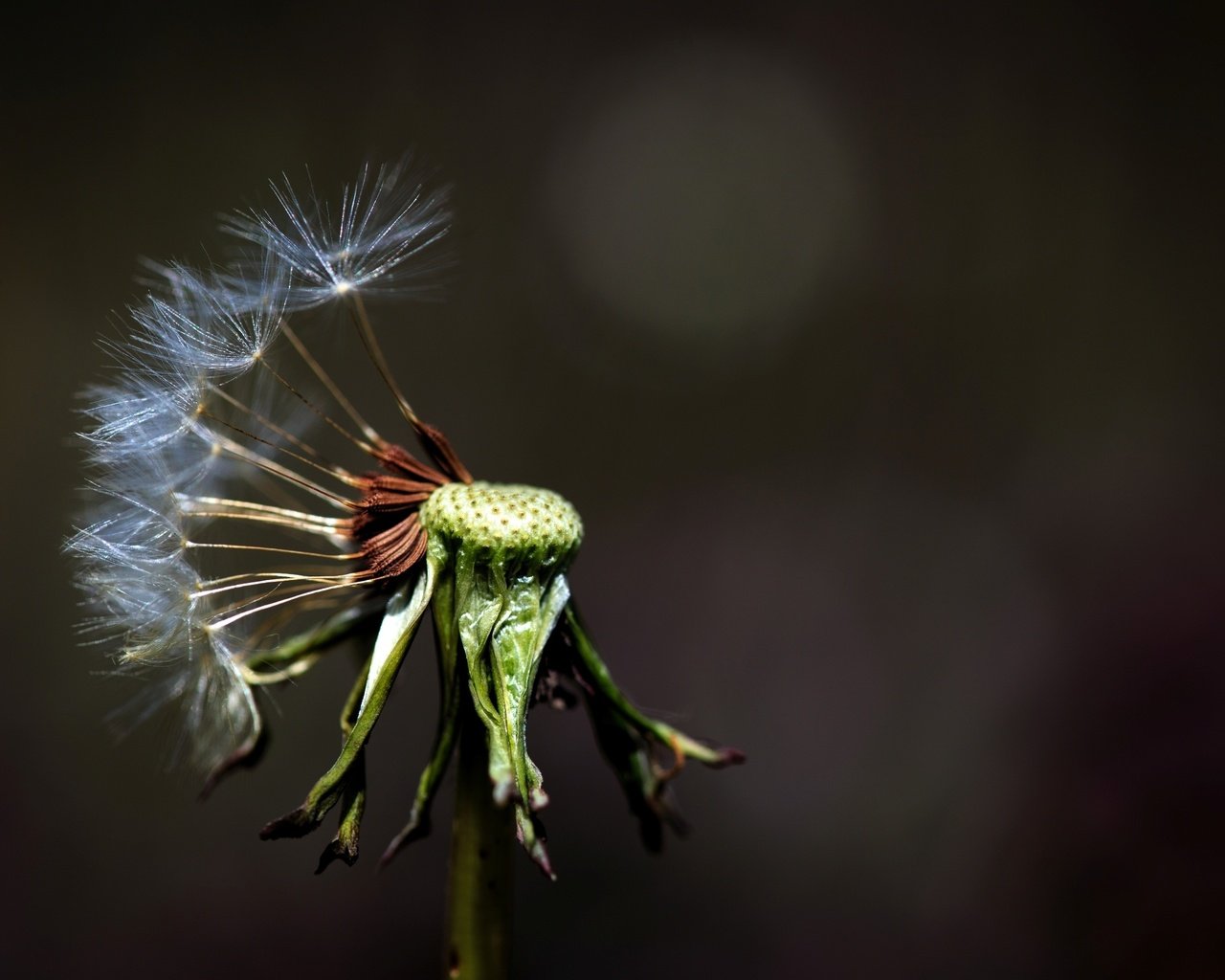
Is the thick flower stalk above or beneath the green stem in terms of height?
above

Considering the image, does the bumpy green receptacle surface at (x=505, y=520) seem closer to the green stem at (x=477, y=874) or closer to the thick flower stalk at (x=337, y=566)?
the thick flower stalk at (x=337, y=566)

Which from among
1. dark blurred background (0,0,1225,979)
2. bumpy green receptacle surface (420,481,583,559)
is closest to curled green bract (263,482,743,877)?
bumpy green receptacle surface (420,481,583,559)

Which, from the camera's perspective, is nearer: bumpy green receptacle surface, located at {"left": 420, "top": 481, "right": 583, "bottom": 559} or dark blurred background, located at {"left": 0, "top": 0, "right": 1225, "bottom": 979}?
bumpy green receptacle surface, located at {"left": 420, "top": 481, "right": 583, "bottom": 559}

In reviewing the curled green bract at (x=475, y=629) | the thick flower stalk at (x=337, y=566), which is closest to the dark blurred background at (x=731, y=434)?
the thick flower stalk at (x=337, y=566)

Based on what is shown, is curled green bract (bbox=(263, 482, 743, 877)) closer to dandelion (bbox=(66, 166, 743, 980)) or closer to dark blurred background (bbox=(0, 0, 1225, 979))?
dandelion (bbox=(66, 166, 743, 980))

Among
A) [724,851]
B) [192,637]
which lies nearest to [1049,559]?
[724,851]

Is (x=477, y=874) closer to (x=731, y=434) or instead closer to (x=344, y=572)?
(x=344, y=572)

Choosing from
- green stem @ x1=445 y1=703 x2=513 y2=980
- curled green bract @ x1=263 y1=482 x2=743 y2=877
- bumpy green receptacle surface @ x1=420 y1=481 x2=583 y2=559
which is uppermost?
bumpy green receptacle surface @ x1=420 y1=481 x2=583 y2=559
